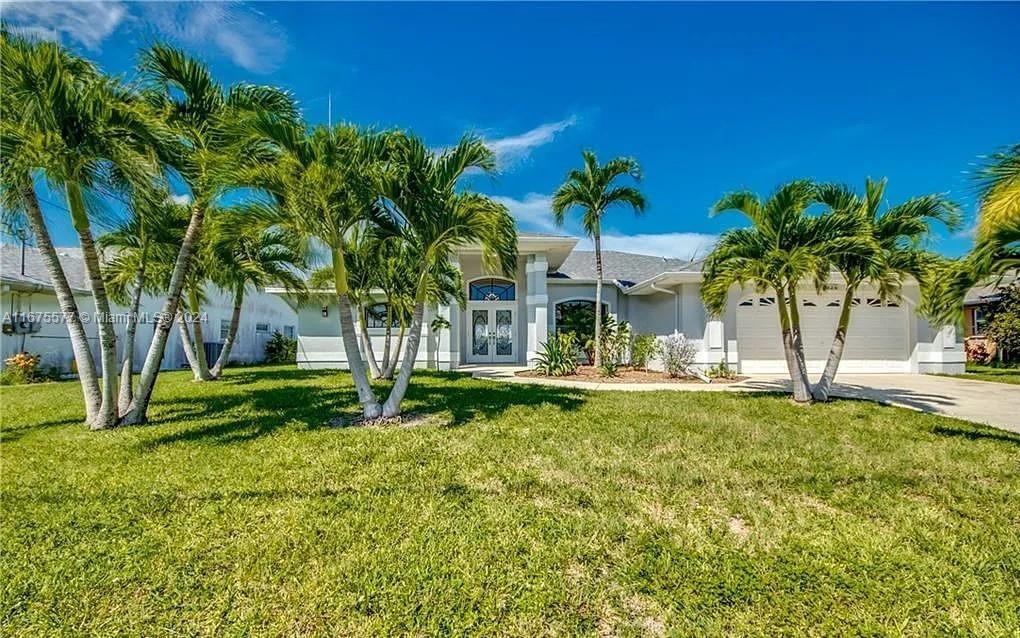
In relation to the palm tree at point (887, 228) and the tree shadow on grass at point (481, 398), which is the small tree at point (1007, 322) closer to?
the palm tree at point (887, 228)

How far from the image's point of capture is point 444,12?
9250 millimetres


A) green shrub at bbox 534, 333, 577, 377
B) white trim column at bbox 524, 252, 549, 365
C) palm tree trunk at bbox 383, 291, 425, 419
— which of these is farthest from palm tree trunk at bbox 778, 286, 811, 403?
white trim column at bbox 524, 252, 549, 365

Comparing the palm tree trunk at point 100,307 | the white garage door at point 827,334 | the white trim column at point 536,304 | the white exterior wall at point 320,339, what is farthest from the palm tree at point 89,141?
the white garage door at point 827,334

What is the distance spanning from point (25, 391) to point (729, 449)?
1677cm

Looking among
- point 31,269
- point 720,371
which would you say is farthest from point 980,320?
point 31,269

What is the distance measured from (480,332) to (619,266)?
23.5 feet

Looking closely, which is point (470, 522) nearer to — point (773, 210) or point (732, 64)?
point (773, 210)

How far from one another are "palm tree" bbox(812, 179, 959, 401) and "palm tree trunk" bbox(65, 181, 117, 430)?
12498mm

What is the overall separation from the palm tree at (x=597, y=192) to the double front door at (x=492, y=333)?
13.8ft

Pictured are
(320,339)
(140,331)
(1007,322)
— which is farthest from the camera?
(140,331)

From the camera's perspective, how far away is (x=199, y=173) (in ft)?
23.4

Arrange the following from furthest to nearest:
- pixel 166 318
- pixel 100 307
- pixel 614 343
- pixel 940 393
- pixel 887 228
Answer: pixel 614 343 → pixel 940 393 → pixel 887 228 → pixel 166 318 → pixel 100 307

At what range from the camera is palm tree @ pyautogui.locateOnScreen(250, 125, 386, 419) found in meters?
6.37

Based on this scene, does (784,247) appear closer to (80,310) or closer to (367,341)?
(367,341)
